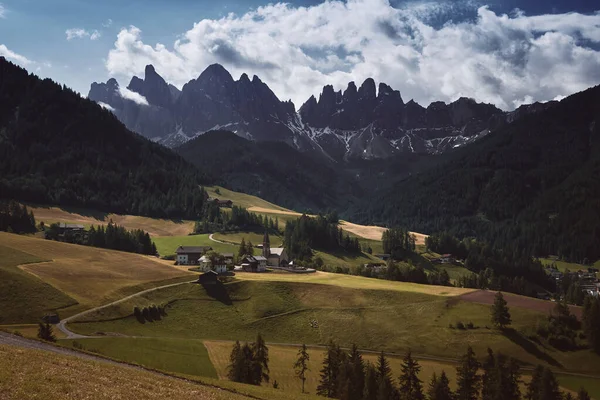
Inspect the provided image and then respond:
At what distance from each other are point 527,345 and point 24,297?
10328 centimetres

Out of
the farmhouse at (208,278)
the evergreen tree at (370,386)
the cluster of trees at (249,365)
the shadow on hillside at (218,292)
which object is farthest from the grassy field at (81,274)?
the evergreen tree at (370,386)

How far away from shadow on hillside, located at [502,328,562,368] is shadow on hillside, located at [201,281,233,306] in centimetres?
6409

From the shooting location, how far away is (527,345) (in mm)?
101312

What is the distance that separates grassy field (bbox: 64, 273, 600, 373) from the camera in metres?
99.6

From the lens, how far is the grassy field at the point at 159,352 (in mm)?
78750

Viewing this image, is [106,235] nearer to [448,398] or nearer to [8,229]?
[8,229]

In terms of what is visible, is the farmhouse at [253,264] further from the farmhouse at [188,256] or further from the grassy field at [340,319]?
the grassy field at [340,319]

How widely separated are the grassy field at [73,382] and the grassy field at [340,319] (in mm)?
56318

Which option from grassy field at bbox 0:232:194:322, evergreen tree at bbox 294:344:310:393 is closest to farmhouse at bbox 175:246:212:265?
grassy field at bbox 0:232:194:322

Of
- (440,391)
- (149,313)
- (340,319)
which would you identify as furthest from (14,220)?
(440,391)

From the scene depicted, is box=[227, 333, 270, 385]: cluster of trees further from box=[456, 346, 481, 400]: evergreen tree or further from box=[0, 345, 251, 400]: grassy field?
box=[0, 345, 251, 400]: grassy field

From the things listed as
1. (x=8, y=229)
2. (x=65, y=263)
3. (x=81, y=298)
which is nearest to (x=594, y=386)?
(x=81, y=298)

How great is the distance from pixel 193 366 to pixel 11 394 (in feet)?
178

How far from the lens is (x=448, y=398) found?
72188 mm
